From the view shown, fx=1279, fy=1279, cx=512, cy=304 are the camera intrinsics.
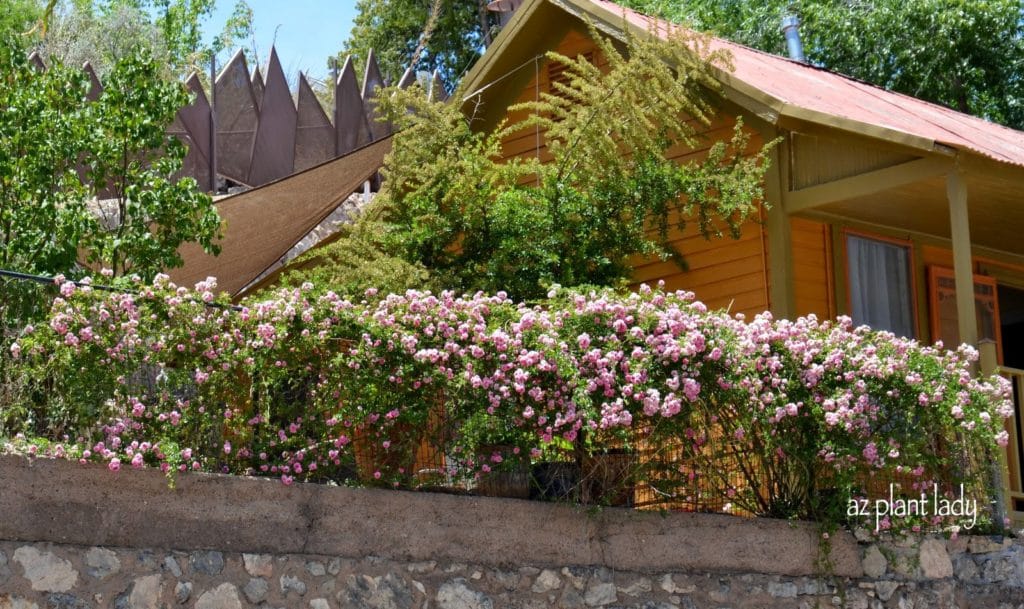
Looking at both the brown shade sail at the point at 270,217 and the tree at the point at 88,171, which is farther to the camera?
the brown shade sail at the point at 270,217

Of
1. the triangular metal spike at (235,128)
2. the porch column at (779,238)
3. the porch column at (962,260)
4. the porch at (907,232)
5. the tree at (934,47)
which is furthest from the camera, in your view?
the tree at (934,47)

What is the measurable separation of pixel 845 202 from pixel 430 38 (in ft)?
65.4

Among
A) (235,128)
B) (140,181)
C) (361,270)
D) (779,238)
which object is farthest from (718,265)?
(235,128)

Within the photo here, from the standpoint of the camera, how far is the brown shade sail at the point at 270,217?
1093 cm

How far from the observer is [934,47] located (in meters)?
22.3

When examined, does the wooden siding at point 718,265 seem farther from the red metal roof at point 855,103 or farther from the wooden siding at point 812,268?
the red metal roof at point 855,103

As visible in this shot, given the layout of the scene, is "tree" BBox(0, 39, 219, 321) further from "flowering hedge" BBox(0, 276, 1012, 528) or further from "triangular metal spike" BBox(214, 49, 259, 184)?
"triangular metal spike" BBox(214, 49, 259, 184)

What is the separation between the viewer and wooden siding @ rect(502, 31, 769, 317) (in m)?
10.5

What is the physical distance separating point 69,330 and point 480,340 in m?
2.00

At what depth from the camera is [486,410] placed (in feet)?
21.6

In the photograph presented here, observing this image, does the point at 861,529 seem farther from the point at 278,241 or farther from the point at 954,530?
the point at 278,241

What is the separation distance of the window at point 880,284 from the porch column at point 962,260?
1.96 metres

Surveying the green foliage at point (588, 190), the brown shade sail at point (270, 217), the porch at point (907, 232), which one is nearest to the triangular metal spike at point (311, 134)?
the brown shade sail at point (270, 217)

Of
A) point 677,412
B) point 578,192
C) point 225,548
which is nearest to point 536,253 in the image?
point 578,192
